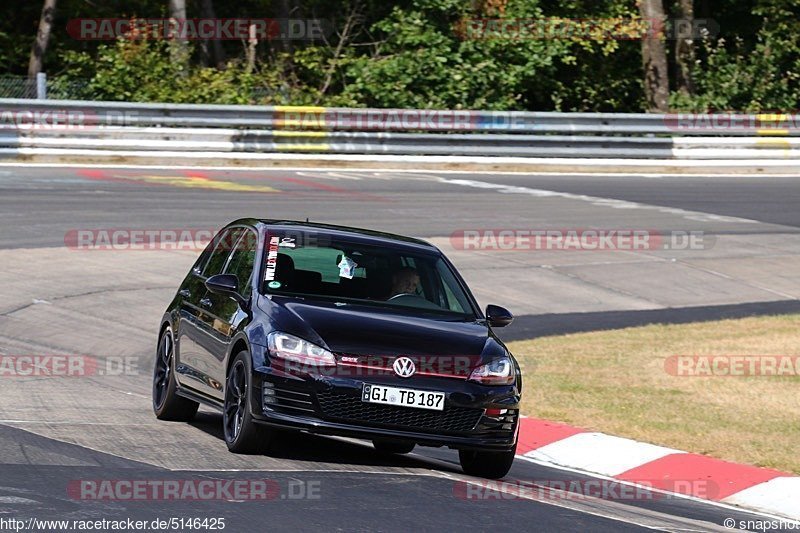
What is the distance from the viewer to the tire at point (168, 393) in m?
10.7

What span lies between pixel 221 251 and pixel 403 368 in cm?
260

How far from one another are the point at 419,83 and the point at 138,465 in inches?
976

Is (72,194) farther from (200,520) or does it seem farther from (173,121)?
(200,520)

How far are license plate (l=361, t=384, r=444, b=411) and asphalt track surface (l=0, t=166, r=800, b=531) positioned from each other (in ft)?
1.42

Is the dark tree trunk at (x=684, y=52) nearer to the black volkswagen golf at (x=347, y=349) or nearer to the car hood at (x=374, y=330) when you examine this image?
the black volkswagen golf at (x=347, y=349)

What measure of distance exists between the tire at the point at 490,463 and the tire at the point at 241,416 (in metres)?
1.33

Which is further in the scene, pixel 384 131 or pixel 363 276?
pixel 384 131

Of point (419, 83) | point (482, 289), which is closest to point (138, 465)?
point (482, 289)

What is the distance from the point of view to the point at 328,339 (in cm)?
884

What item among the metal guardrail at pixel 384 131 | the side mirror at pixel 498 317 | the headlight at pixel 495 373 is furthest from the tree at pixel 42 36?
the headlight at pixel 495 373

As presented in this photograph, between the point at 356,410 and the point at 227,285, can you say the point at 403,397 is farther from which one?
the point at 227,285

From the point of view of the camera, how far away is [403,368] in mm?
8781

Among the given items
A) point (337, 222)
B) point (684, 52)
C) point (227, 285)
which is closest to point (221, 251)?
point (227, 285)

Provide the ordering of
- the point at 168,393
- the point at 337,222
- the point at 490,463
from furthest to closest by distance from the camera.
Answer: the point at 337,222, the point at 168,393, the point at 490,463
